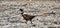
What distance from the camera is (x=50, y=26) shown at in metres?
1.11

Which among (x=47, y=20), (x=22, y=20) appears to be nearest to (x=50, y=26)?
(x=47, y=20)

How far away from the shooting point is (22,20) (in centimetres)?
123

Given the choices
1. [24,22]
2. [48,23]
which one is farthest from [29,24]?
[48,23]

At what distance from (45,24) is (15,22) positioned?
0.26 m

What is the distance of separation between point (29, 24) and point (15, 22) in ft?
0.45

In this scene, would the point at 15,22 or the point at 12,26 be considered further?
the point at 15,22

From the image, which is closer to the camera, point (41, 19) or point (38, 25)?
point (38, 25)

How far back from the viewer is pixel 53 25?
3.69ft

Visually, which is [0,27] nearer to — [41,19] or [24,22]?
[24,22]

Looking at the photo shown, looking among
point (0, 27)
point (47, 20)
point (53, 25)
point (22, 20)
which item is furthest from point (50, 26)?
point (0, 27)

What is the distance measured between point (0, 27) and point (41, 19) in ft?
1.34

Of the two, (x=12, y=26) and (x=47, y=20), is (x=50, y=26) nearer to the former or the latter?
(x=47, y=20)

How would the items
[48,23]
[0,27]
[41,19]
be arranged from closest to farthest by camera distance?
[0,27] → [48,23] → [41,19]

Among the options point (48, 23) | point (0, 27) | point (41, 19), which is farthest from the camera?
point (41, 19)
